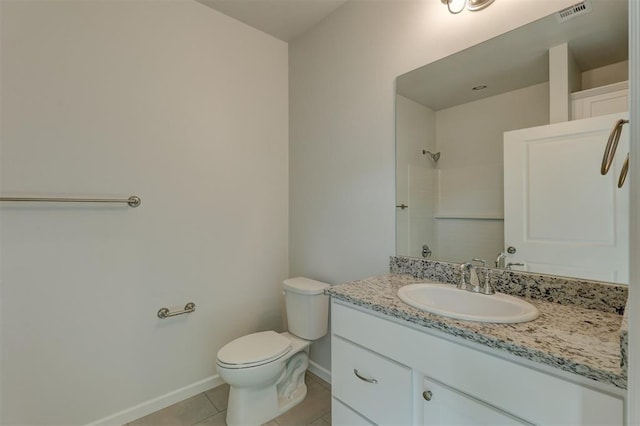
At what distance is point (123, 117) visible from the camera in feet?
5.17

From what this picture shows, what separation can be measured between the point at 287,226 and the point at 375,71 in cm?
129

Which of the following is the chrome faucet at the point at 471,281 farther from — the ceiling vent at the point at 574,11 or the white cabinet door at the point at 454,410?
the ceiling vent at the point at 574,11

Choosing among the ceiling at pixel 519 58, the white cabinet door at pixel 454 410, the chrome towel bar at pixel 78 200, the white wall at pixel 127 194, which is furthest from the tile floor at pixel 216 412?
the ceiling at pixel 519 58

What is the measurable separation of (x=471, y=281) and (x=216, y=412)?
1.60 m

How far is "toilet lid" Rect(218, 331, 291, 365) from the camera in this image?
1.47 meters

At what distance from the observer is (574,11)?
3.43 feet

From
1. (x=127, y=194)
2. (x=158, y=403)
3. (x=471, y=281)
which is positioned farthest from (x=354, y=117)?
(x=158, y=403)

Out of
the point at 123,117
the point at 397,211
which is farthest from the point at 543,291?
the point at 123,117

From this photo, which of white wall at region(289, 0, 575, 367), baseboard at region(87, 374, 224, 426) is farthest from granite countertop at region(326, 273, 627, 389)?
baseboard at region(87, 374, 224, 426)

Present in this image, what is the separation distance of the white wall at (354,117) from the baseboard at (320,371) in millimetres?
46

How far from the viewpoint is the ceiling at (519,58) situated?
0.99 metres

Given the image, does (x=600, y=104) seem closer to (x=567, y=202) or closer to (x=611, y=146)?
(x=611, y=146)

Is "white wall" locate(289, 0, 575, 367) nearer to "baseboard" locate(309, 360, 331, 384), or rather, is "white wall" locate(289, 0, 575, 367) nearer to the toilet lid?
"baseboard" locate(309, 360, 331, 384)

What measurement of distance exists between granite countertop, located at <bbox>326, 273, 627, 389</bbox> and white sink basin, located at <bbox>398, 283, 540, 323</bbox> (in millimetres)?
23
